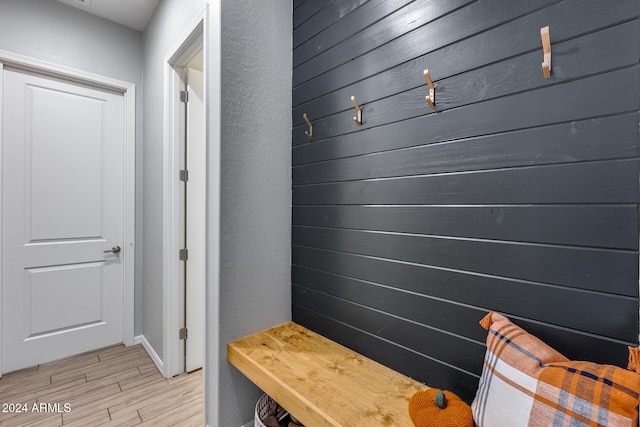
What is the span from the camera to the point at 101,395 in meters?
1.95

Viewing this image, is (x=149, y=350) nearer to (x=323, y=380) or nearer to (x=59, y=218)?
(x=59, y=218)

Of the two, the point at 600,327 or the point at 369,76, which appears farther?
the point at 369,76

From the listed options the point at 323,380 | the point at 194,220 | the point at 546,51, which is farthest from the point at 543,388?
the point at 194,220

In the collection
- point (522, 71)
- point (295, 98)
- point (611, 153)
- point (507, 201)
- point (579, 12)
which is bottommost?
point (507, 201)

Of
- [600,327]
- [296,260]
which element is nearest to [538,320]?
[600,327]

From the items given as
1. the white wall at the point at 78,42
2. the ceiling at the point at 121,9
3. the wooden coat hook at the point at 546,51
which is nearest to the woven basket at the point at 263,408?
the wooden coat hook at the point at 546,51

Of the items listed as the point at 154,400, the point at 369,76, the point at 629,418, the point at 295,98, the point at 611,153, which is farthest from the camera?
the point at 154,400

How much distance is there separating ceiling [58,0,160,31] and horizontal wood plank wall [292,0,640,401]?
5.38 feet

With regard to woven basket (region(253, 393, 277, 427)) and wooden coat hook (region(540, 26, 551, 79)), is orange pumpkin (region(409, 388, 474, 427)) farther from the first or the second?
wooden coat hook (region(540, 26, 551, 79))

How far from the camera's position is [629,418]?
2.02 ft

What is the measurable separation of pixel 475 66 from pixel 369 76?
18.4 inches

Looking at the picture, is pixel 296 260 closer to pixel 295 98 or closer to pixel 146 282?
pixel 295 98

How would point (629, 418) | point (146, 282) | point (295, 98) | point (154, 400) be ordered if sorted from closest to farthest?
point (629, 418) → point (295, 98) → point (154, 400) → point (146, 282)

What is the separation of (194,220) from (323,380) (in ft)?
4.99
